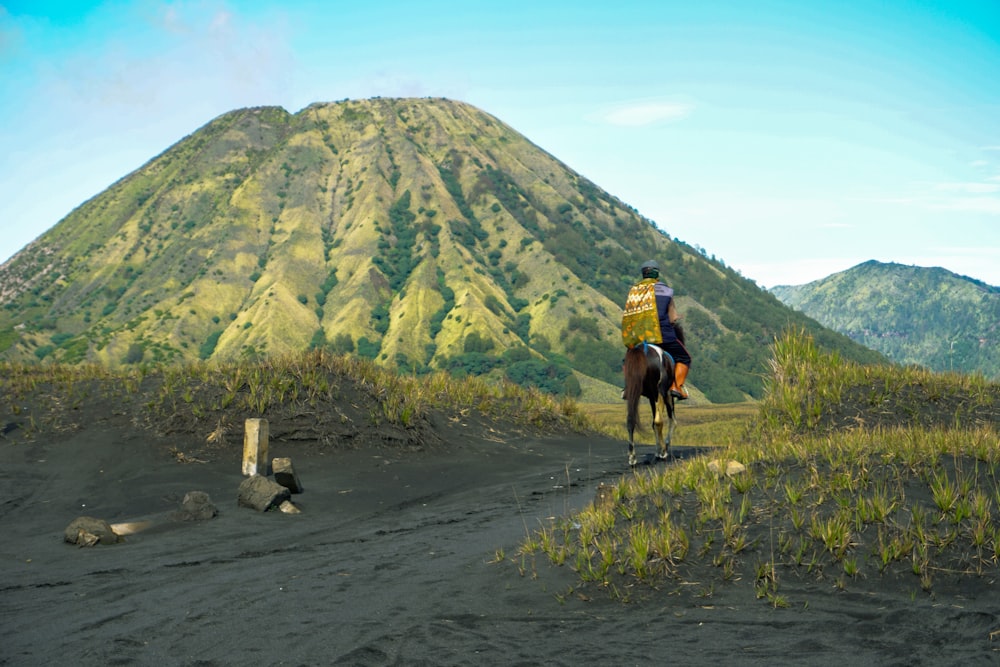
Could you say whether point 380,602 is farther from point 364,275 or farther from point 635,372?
point 364,275

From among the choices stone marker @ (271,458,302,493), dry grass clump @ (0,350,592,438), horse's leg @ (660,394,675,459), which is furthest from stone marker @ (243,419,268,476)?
horse's leg @ (660,394,675,459)

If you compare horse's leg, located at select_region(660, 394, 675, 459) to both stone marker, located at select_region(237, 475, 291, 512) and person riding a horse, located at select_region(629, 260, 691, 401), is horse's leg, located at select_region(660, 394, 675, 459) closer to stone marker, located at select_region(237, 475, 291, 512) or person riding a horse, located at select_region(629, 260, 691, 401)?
person riding a horse, located at select_region(629, 260, 691, 401)

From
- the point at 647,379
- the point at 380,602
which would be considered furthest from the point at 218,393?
the point at 380,602

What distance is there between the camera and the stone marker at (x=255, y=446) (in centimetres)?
1425

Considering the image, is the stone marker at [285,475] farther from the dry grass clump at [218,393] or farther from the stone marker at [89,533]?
the stone marker at [89,533]

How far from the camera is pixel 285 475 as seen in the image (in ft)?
44.7

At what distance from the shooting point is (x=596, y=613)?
7.36 metres

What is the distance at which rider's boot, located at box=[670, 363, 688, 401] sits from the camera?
1585 centimetres

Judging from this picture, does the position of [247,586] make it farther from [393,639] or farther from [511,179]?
[511,179]

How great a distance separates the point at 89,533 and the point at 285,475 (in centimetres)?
356

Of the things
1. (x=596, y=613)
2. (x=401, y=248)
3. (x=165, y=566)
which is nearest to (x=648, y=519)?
(x=596, y=613)

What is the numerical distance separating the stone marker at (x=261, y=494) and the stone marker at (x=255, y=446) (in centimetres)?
143

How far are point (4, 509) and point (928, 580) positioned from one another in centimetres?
1242

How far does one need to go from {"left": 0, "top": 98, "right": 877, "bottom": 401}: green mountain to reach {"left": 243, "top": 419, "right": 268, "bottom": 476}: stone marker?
104 metres
